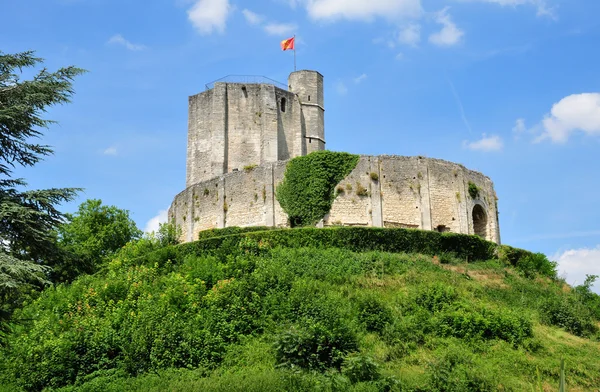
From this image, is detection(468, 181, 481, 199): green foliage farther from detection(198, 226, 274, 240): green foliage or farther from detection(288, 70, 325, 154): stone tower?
detection(288, 70, 325, 154): stone tower

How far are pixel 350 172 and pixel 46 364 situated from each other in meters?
18.2

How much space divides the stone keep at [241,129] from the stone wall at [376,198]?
5013 mm

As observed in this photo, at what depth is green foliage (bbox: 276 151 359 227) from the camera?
32062mm

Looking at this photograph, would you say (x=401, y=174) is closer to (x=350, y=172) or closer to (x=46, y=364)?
(x=350, y=172)

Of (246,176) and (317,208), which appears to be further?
(246,176)

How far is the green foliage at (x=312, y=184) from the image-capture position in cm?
3206

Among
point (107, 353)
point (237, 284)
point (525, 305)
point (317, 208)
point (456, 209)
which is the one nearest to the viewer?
point (107, 353)

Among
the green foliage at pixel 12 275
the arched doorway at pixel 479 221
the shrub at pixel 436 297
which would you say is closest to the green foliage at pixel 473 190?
the arched doorway at pixel 479 221

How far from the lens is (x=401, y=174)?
110 feet

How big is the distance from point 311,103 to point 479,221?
1410 cm

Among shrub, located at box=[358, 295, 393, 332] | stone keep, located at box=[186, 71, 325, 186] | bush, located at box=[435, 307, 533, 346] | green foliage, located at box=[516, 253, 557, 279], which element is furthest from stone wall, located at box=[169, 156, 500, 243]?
bush, located at box=[435, 307, 533, 346]

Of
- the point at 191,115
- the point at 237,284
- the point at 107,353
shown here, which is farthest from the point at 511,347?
the point at 191,115

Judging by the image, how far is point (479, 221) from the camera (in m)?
36.9

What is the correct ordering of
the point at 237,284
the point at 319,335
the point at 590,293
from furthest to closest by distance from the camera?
the point at 590,293, the point at 237,284, the point at 319,335
